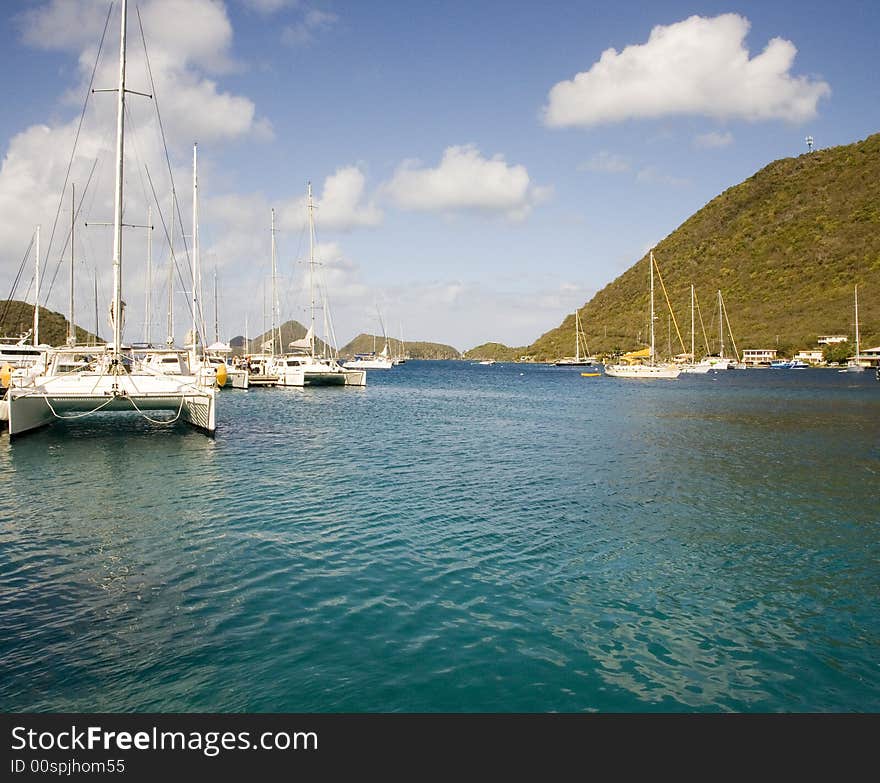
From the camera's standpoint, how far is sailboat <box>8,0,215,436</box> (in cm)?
2333

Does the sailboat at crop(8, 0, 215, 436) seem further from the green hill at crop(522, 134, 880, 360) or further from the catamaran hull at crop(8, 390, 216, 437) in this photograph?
the green hill at crop(522, 134, 880, 360)

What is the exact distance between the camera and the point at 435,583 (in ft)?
32.1

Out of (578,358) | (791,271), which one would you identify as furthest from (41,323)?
(791,271)

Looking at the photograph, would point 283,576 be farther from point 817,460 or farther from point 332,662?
point 817,460

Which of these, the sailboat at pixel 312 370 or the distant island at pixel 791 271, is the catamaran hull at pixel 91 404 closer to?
the sailboat at pixel 312 370

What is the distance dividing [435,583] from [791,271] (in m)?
179

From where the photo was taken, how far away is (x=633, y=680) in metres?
6.87

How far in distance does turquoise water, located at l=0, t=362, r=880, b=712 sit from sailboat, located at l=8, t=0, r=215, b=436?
7.42 feet

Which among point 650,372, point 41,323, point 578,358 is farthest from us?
point 578,358

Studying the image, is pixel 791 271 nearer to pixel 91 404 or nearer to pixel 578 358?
pixel 578 358

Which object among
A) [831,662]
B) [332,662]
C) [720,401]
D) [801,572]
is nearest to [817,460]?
[801,572]

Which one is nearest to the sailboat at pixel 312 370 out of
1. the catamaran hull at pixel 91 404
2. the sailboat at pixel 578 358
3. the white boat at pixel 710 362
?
the catamaran hull at pixel 91 404
